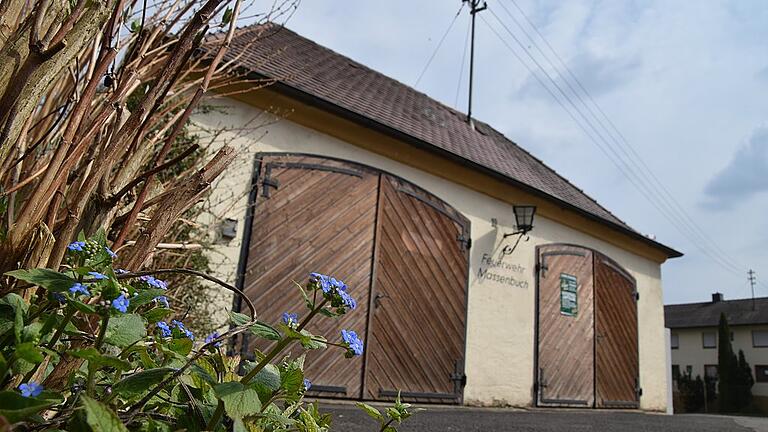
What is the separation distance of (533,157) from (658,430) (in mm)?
6646

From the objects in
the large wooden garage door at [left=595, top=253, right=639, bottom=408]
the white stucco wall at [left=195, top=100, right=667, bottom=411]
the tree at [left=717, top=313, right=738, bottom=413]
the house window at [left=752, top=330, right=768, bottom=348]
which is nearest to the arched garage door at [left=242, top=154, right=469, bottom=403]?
the white stucco wall at [left=195, top=100, right=667, bottom=411]

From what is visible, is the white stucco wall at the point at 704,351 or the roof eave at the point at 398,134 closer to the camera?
the roof eave at the point at 398,134

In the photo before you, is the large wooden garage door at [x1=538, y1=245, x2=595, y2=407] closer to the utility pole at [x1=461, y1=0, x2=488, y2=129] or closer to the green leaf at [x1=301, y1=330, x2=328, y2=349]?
the utility pole at [x1=461, y1=0, x2=488, y2=129]

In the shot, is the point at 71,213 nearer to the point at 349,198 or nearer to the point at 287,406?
the point at 287,406

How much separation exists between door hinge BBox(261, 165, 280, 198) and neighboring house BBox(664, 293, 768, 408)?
30369 millimetres

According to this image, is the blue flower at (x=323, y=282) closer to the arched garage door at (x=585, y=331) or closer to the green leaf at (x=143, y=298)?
the green leaf at (x=143, y=298)

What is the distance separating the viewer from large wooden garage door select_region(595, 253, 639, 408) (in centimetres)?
881

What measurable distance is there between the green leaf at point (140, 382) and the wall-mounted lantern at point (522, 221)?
691 centimetres

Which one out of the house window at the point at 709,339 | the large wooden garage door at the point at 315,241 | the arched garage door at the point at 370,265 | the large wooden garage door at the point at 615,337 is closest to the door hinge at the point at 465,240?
the arched garage door at the point at 370,265

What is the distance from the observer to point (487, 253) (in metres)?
7.29

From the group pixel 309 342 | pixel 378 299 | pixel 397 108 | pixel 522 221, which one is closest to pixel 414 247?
pixel 378 299

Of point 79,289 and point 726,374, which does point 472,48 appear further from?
point 726,374

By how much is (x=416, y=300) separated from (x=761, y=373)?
29.7 metres

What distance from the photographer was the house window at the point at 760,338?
29733 mm
